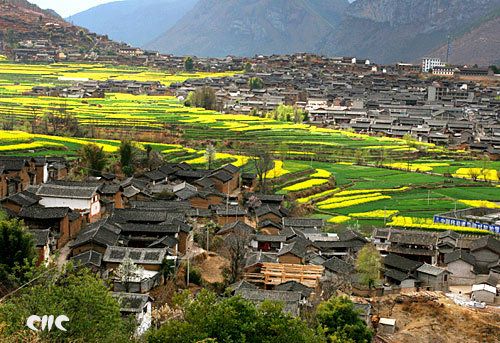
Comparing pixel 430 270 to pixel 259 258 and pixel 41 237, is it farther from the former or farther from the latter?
pixel 41 237

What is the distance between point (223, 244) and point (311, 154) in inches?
770

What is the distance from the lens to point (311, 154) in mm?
39688

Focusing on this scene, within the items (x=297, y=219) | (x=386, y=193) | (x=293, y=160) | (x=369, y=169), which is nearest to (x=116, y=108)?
(x=293, y=160)

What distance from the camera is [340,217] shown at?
26812mm

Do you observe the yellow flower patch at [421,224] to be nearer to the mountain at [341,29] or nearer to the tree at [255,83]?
the tree at [255,83]

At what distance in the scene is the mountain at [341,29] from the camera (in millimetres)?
122213

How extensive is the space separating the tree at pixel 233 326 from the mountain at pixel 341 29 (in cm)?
10397

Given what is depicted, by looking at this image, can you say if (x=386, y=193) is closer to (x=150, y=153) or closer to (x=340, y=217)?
(x=340, y=217)

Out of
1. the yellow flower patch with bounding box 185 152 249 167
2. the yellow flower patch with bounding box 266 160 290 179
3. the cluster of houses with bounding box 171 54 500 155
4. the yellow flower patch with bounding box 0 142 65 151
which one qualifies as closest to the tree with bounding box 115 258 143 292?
the yellow flower patch with bounding box 0 142 65 151

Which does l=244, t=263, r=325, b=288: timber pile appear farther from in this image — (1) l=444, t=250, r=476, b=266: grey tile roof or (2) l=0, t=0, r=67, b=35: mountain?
(2) l=0, t=0, r=67, b=35: mountain

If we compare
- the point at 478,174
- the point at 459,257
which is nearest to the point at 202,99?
the point at 478,174

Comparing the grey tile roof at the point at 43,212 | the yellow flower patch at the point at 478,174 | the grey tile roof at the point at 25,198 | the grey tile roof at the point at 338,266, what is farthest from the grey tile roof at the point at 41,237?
the yellow flower patch at the point at 478,174

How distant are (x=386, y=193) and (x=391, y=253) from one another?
9314 millimetres

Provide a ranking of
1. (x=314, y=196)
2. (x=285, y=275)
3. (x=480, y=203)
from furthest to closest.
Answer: (x=314, y=196), (x=480, y=203), (x=285, y=275)
